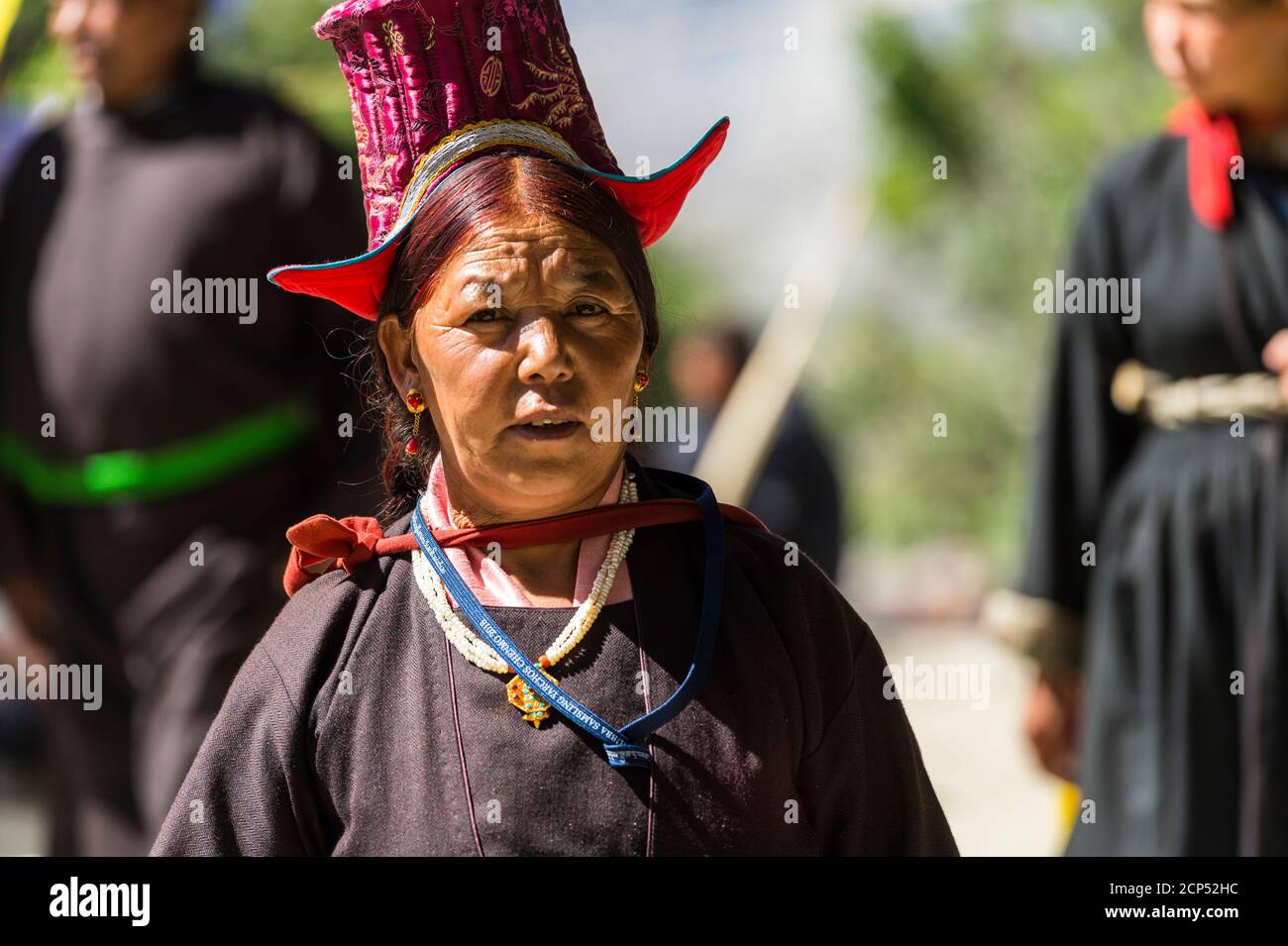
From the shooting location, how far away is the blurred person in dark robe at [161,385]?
4.16 meters

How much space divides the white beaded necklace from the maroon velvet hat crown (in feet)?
1.21

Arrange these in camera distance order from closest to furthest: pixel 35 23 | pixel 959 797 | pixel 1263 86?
1. pixel 1263 86
2. pixel 35 23
3. pixel 959 797

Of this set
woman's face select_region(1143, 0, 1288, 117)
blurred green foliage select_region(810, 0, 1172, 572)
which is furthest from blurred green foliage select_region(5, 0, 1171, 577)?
woman's face select_region(1143, 0, 1288, 117)

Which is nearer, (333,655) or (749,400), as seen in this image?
(333,655)

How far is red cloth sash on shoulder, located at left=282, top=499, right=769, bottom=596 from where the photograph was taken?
211 cm

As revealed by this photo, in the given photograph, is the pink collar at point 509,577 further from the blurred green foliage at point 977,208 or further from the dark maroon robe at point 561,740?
the blurred green foliage at point 977,208

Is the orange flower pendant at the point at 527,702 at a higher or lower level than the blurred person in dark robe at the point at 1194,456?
lower

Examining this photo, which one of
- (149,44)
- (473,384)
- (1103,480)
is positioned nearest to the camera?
(473,384)

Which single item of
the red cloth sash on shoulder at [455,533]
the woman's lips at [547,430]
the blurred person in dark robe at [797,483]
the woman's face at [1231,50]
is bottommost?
the red cloth sash on shoulder at [455,533]

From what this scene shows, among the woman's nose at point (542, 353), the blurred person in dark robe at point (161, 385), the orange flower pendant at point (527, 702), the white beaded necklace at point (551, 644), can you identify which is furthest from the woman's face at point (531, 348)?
the blurred person in dark robe at point (161, 385)
